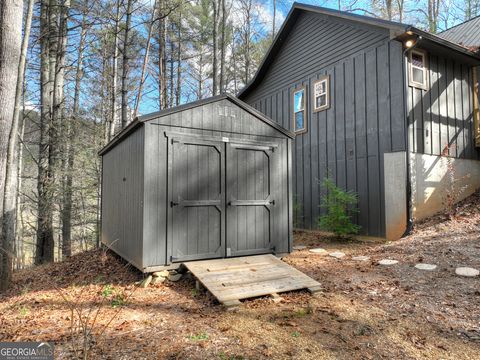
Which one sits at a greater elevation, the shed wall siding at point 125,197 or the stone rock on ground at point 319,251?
the shed wall siding at point 125,197

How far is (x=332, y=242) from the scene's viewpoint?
7801 mm

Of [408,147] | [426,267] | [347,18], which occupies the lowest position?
[426,267]

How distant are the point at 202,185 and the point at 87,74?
30.1 ft

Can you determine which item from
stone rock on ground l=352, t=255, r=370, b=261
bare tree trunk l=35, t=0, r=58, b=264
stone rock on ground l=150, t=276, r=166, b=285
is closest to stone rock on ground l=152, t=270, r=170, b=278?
stone rock on ground l=150, t=276, r=166, b=285

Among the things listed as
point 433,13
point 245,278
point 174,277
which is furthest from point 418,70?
point 433,13

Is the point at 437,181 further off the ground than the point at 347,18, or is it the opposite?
the point at 347,18

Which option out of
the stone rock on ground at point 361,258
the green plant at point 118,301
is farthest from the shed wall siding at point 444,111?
the green plant at point 118,301

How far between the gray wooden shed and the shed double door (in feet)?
0.05

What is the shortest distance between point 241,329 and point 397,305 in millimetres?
1963

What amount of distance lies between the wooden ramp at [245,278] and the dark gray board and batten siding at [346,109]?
3.94 meters

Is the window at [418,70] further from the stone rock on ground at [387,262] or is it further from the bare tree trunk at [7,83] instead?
the bare tree trunk at [7,83]

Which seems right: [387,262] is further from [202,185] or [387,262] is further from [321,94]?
[321,94]

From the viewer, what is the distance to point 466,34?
10094 mm

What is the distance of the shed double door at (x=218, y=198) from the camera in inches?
195
